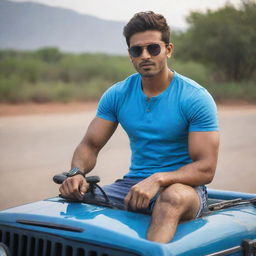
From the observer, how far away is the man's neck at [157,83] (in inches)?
155

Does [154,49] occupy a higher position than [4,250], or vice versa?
[154,49]

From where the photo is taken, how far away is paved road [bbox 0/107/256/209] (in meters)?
9.55

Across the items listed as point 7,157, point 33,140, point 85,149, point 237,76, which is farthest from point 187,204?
point 237,76

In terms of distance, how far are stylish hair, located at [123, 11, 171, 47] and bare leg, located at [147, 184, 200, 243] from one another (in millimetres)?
1000

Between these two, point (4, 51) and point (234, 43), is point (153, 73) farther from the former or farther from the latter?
point (4, 51)

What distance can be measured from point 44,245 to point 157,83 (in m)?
1.16

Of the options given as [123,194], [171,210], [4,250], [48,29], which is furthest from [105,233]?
[48,29]

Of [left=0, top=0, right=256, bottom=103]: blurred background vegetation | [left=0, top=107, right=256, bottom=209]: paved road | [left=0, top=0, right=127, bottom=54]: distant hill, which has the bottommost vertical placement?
[left=0, top=107, right=256, bottom=209]: paved road

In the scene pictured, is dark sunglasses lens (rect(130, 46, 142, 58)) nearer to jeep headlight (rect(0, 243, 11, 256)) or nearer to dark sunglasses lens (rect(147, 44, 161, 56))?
dark sunglasses lens (rect(147, 44, 161, 56))

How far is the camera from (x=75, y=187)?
12.0 ft

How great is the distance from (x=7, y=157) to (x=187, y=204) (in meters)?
9.34

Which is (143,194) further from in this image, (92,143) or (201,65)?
(201,65)

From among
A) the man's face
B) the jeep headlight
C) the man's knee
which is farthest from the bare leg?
the man's face

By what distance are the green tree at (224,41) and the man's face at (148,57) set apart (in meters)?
28.2
